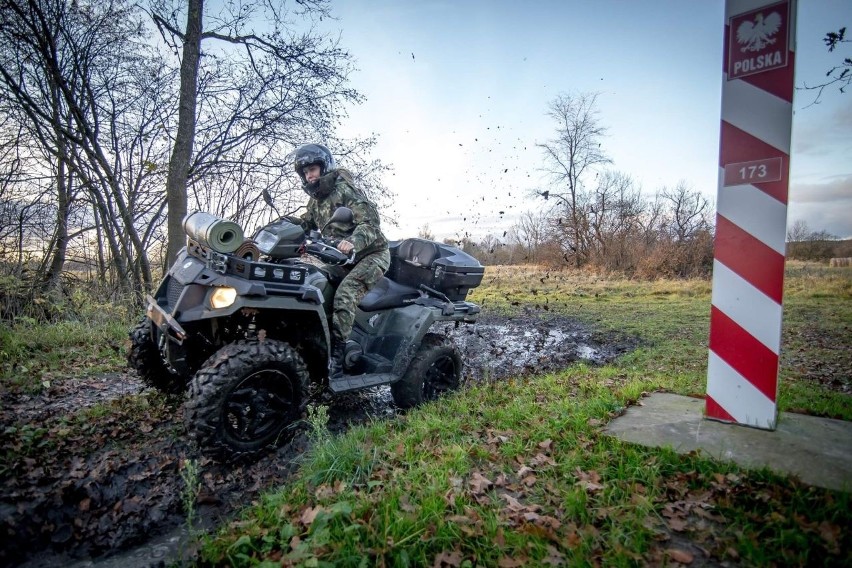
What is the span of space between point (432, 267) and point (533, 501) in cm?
291

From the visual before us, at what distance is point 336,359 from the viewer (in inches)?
154

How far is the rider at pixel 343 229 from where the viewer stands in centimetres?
393

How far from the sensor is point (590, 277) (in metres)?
17.8

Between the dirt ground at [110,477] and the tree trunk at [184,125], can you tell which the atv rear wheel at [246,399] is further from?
the tree trunk at [184,125]

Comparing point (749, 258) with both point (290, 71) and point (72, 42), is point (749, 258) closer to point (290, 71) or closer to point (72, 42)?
point (290, 71)

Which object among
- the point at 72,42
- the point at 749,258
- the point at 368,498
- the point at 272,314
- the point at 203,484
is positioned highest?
the point at 72,42

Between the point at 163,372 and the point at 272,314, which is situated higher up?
the point at 272,314

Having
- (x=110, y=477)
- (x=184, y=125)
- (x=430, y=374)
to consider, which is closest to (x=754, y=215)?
(x=430, y=374)

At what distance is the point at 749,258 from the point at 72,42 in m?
10.2

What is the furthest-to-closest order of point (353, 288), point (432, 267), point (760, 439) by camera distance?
point (432, 267)
point (353, 288)
point (760, 439)

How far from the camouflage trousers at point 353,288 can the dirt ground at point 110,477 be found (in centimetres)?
93

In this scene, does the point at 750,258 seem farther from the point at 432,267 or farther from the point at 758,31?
the point at 432,267

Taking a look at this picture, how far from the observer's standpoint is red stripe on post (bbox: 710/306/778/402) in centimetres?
234

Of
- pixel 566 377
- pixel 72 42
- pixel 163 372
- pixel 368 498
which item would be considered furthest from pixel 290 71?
pixel 368 498
